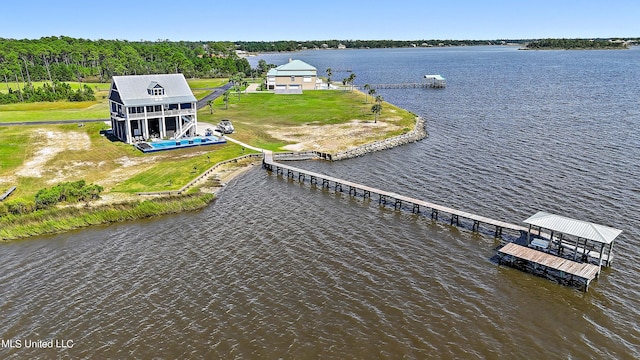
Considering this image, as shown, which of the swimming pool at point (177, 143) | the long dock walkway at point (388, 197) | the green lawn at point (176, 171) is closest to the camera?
the long dock walkway at point (388, 197)

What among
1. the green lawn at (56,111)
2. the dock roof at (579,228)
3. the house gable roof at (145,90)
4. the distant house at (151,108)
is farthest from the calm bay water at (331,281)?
the green lawn at (56,111)

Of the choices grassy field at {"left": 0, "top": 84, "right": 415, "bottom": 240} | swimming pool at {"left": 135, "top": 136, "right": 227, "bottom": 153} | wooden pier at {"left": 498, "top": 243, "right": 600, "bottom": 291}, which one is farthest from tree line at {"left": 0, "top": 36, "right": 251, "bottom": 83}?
wooden pier at {"left": 498, "top": 243, "right": 600, "bottom": 291}

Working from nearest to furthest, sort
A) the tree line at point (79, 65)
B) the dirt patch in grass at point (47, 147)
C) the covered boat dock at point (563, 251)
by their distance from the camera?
the covered boat dock at point (563, 251), the dirt patch in grass at point (47, 147), the tree line at point (79, 65)

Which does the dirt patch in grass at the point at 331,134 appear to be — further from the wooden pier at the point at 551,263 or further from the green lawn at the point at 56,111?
the green lawn at the point at 56,111

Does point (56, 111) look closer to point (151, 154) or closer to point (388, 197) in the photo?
point (151, 154)

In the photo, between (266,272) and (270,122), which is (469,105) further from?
(266,272)

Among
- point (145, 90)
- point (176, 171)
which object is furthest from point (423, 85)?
point (176, 171)
